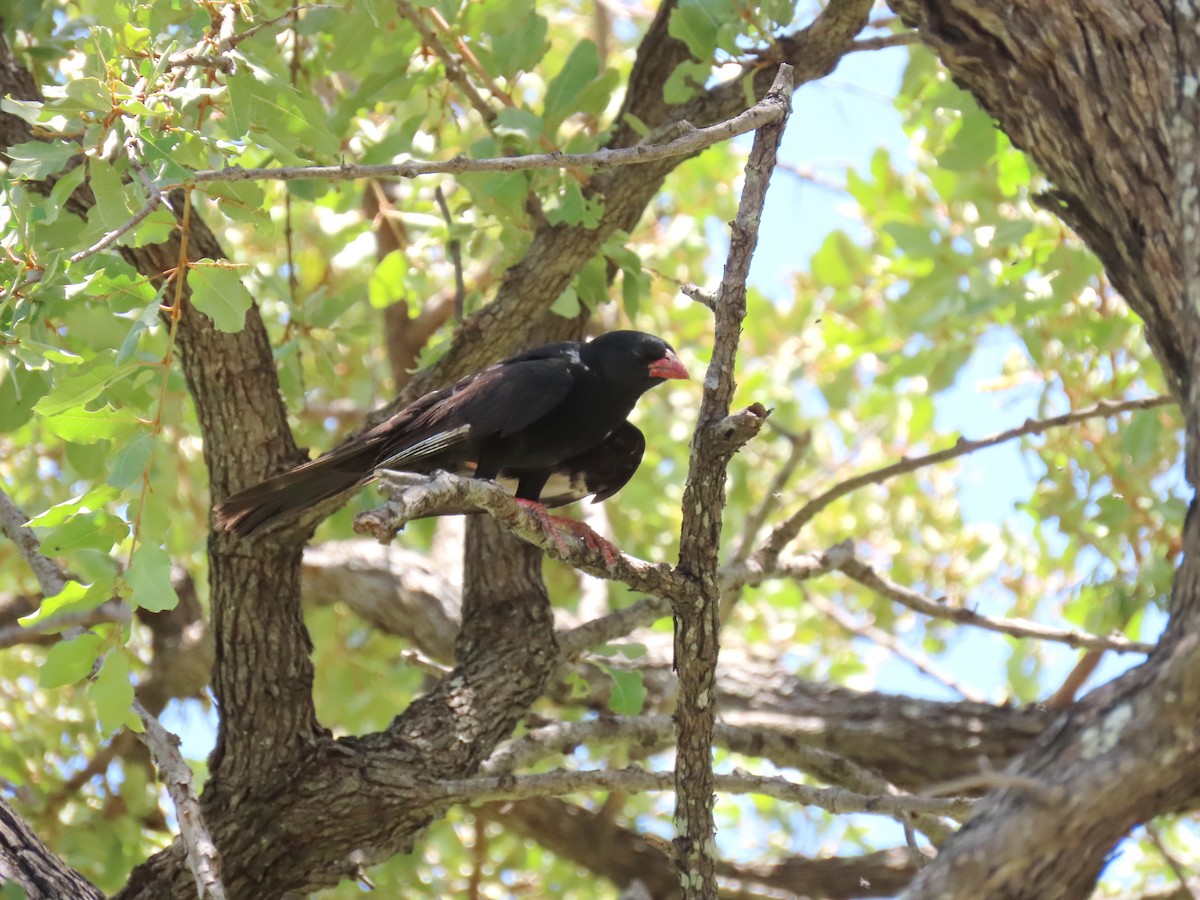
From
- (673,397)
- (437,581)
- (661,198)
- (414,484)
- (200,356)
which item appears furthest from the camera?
(661,198)

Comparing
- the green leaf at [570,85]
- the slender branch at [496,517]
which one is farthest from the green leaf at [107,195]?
the green leaf at [570,85]

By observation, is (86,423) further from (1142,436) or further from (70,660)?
(1142,436)

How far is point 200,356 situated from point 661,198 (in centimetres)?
455

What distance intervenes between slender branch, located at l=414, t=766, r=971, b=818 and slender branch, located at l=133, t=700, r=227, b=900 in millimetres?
766

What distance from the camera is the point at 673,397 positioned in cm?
671

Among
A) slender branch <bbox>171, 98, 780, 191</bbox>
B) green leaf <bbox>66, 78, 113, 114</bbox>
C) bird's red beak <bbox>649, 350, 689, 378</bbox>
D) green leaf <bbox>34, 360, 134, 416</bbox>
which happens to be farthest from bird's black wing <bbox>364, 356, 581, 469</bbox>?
green leaf <bbox>66, 78, 113, 114</bbox>

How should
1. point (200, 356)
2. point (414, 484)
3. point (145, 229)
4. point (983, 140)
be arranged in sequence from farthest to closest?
point (983, 140), point (200, 356), point (145, 229), point (414, 484)

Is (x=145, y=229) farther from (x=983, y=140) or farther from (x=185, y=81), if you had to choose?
(x=983, y=140)

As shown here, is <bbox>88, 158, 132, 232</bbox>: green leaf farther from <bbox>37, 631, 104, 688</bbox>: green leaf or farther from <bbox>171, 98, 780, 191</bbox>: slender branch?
<bbox>37, 631, 104, 688</bbox>: green leaf

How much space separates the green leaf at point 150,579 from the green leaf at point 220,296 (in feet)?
1.80

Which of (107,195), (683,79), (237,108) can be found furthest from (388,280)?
(107,195)

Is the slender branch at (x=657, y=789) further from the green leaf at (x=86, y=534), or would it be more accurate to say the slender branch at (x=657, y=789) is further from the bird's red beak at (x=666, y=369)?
the bird's red beak at (x=666, y=369)

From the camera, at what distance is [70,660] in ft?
8.76

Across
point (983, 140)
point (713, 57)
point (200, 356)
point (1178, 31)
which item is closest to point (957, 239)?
point (983, 140)
